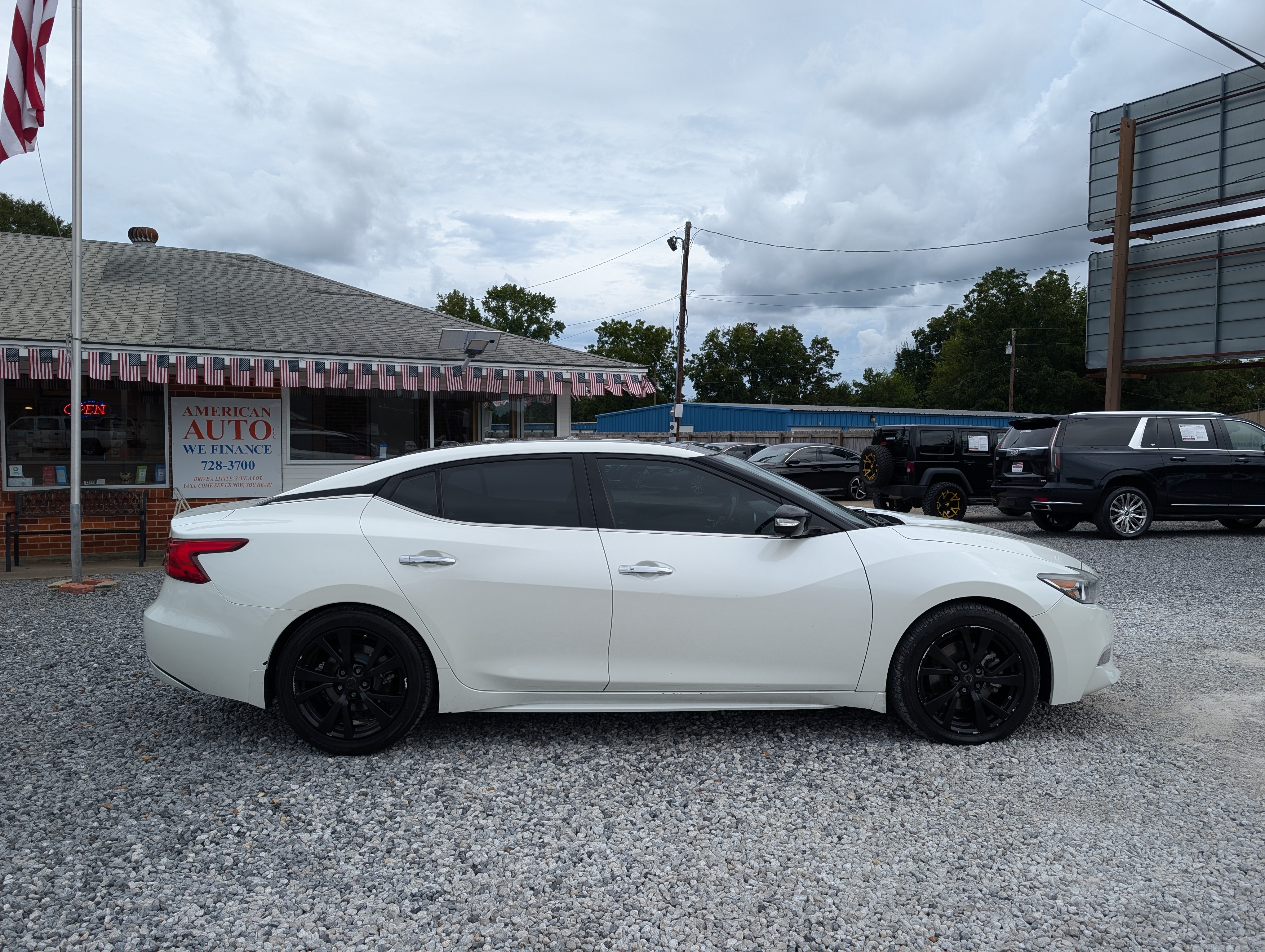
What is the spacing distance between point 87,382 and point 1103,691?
35.7 feet

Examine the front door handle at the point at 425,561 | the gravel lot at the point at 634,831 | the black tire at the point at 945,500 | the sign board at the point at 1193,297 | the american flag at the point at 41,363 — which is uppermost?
the sign board at the point at 1193,297

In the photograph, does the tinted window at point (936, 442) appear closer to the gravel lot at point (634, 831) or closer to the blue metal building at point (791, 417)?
the gravel lot at point (634, 831)

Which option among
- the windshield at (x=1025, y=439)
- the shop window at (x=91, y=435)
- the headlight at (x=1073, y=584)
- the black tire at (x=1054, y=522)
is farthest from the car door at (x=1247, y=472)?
the shop window at (x=91, y=435)

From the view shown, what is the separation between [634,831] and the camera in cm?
311

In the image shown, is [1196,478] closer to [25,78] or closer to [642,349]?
[25,78]

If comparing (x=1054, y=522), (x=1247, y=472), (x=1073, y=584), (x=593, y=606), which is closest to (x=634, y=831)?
(x=593, y=606)

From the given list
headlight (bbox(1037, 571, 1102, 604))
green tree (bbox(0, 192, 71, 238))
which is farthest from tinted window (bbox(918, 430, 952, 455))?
green tree (bbox(0, 192, 71, 238))

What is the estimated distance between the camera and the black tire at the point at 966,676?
150 inches

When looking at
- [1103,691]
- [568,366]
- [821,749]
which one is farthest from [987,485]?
[821,749]

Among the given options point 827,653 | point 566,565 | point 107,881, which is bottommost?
point 107,881

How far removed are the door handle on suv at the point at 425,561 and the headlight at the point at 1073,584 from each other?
8.78 ft

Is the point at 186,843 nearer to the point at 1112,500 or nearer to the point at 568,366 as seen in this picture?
the point at 568,366

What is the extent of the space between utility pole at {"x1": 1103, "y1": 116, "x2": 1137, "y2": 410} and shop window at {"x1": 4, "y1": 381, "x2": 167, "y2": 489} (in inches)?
622

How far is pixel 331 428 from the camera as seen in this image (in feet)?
36.2
